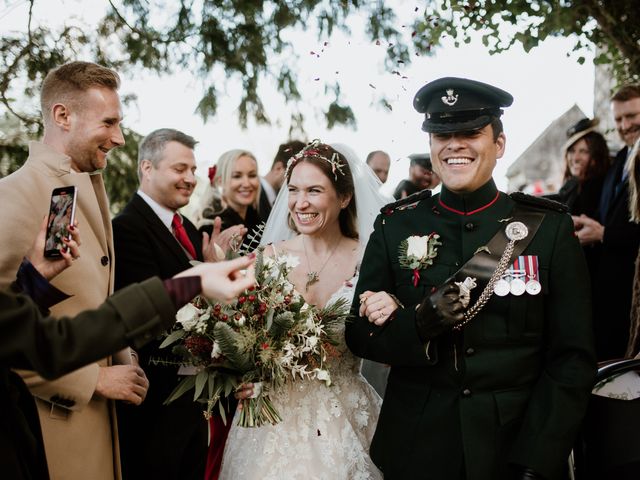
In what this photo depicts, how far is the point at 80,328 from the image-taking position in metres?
1.96

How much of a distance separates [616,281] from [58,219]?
3930 mm

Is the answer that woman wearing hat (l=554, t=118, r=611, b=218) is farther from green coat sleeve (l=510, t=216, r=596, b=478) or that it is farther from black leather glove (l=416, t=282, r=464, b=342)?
Result: black leather glove (l=416, t=282, r=464, b=342)

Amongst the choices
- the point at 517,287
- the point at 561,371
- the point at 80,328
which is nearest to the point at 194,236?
the point at 517,287

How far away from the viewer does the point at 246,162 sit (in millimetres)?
6312

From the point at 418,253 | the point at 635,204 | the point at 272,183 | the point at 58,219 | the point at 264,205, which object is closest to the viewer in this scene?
the point at 58,219

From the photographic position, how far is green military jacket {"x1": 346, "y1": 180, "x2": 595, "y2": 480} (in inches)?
107

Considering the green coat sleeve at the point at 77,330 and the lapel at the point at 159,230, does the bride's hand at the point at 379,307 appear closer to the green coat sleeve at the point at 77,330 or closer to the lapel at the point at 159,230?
the green coat sleeve at the point at 77,330

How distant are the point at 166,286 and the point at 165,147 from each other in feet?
9.80

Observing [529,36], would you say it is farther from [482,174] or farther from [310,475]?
[310,475]

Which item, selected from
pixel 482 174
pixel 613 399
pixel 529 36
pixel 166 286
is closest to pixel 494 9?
pixel 529 36

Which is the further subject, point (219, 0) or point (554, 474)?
point (219, 0)

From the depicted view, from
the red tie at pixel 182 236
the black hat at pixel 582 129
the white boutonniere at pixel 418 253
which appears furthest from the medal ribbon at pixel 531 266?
the black hat at pixel 582 129

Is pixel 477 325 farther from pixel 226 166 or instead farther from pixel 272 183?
pixel 272 183

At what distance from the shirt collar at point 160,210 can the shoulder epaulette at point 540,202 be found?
2441 millimetres
